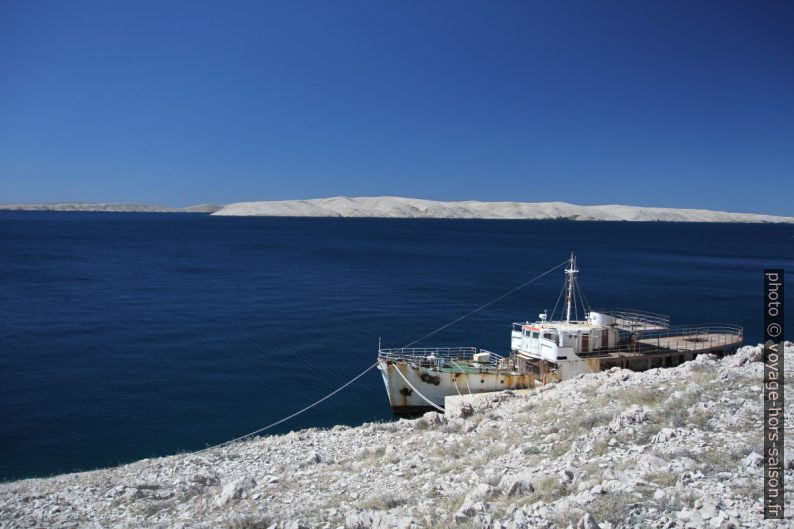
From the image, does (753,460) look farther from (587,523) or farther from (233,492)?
(233,492)

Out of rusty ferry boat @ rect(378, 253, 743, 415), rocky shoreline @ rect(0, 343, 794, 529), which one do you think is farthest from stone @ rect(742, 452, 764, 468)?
rusty ferry boat @ rect(378, 253, 743, 415)

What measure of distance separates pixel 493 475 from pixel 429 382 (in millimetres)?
15447

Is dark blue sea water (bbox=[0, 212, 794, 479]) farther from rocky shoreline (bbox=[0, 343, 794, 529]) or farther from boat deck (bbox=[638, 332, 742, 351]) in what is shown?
boat deck (bbox=[638, 332, 742, 351])

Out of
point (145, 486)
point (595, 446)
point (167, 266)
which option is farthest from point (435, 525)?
point (167, 266)

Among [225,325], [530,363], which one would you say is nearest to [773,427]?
[530,363]

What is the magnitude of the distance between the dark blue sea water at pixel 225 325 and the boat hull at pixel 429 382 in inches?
42.8

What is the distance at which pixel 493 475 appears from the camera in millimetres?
11984

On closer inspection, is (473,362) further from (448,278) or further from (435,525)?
(448,278)

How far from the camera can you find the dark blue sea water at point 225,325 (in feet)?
79.1

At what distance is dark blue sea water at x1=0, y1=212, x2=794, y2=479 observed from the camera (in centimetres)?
2411

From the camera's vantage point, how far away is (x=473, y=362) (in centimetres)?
2919

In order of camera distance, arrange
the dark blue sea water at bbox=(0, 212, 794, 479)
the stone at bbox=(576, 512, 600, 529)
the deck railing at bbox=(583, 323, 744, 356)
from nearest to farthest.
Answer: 1. the stone at bbox=(576, 512, 600, 529)
2. the dark blue sea water at bbox=(0, 212, 794, 479)
3. the deck railing at bbox=(583, 323, 744, 356)

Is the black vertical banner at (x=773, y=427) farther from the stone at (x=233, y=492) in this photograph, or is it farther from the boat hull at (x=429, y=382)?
the boat hull at (x=429, y=382)

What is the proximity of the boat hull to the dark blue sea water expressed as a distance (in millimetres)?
1086
